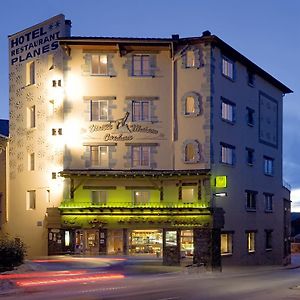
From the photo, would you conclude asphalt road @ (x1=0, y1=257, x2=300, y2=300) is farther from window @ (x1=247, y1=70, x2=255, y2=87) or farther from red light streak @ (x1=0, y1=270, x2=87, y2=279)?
window @ (x1=247, y1=70, x2=255, y2=87)

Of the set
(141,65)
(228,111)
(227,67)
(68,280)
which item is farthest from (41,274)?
(227,67)

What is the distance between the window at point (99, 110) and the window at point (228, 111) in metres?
8.60

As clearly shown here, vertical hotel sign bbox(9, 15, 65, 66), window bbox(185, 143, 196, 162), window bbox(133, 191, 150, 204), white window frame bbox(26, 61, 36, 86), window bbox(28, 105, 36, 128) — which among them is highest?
vertical hotel sign bbox(9, 15, 65, 66)

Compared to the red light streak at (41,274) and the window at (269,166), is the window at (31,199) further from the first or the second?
the window at (269,166)

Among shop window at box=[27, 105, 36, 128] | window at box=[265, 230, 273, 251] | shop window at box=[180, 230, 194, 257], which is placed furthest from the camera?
window at box=[265, 230, 273, 251]

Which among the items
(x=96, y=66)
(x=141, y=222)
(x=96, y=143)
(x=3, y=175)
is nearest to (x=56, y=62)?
(x=96, y=66)

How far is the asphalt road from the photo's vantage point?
25.8 meters

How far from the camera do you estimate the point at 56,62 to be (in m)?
44.4

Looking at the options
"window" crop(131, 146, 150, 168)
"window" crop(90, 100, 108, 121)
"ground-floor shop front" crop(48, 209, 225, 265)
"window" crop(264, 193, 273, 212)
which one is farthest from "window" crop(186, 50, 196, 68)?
"window" crop(264, 193, 273, 212)

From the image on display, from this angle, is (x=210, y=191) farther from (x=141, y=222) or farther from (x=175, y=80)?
(x=175, y=80)

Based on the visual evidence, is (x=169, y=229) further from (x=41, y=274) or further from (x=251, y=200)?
(x=41, y=274)

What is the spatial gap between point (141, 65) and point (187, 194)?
31.5 ft

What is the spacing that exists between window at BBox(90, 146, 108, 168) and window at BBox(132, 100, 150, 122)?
3.02 metres

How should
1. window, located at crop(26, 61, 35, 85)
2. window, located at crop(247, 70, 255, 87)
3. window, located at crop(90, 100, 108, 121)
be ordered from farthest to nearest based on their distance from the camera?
window, located at crop(247, 70, 255, 87), window, located at crop(26, 61, 35, 85), window, located at crop(90, 100, 108, 121)
